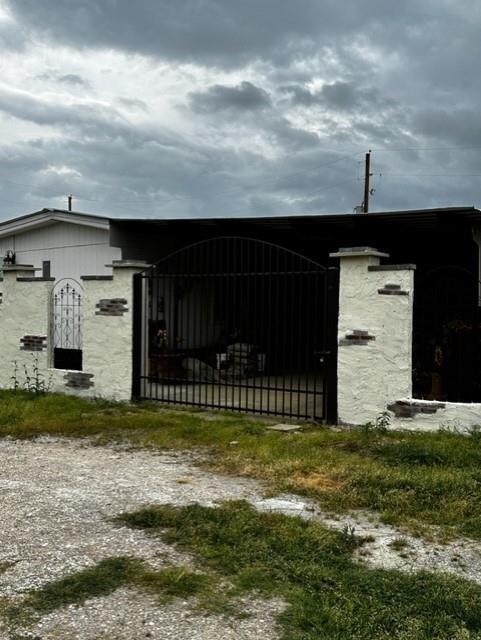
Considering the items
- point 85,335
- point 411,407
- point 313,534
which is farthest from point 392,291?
point 85,335

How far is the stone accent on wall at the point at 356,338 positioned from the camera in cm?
759

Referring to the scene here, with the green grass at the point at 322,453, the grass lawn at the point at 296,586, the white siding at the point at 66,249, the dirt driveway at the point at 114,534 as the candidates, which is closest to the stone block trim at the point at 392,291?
the green grass at the point at 322,453

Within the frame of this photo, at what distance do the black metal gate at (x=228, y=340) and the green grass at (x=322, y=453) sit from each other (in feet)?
2.09

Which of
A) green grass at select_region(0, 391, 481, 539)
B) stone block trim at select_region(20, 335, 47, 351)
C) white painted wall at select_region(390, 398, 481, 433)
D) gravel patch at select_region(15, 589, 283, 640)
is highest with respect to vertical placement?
stone block trim at select_region(20, 335, 47, 351)

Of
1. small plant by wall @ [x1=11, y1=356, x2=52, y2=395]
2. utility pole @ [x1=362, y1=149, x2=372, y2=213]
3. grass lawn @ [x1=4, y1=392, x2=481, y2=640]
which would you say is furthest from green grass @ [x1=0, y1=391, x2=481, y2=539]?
utility pole @ [x1=362, y1=149, x2=372, y2=213]

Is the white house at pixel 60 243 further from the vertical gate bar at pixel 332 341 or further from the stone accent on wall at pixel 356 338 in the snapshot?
the stone accent on wall at pixel 356 338

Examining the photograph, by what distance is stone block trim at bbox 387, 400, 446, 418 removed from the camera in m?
7.18

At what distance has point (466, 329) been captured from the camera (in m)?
8.11

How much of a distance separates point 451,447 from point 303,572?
329 centimetres

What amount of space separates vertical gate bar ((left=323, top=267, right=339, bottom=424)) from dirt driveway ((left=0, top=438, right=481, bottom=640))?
→ 6.71 ft

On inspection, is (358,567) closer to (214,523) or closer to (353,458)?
(214,523)

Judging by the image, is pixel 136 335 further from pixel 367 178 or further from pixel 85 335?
pixel 367 178

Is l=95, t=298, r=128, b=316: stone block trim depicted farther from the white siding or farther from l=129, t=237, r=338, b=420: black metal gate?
the white siding

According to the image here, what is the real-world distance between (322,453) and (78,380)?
4.75m
